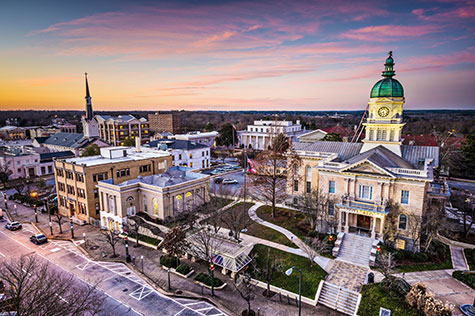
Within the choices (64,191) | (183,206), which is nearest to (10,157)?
(64,191)

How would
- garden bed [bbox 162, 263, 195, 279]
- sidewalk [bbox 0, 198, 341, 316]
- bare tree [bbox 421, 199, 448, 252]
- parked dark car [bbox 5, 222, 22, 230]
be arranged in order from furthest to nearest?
parked dark car [bbox 5, 222, 22, 230]
bare tree [bbox 421, 199, 448, 252]
garden bed [bbox 162, 263, 195, 279]
sidewalk [bbox 0, 198, 341, 316]

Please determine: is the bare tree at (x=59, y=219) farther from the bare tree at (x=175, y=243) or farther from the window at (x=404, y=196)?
the window at (x=404, y=196)

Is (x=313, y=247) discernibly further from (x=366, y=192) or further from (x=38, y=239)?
(x=38, y=239)

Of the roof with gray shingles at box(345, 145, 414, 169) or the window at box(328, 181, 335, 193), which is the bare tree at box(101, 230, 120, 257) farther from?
the roof with gray shingles at box(345, 145, 414, 169)

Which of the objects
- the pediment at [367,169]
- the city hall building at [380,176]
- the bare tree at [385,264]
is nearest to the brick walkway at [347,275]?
the bare tree at [385,264]

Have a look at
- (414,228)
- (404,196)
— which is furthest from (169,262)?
(404,196)

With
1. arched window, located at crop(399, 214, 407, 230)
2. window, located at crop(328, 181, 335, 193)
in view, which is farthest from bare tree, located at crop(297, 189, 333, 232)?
arched window, located at crop(399, 214, 407, 230)

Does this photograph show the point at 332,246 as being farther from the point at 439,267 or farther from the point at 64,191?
the point at 64,191

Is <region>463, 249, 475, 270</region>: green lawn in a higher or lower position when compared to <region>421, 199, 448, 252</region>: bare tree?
lower
